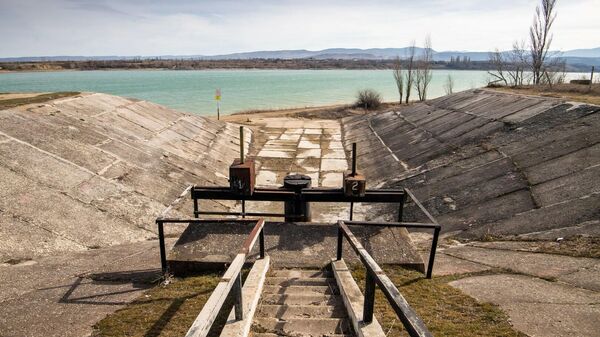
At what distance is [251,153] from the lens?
24.8 metres

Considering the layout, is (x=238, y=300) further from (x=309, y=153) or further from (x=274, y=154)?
(x=309, y=153)

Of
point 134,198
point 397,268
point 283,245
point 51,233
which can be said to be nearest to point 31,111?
point 134,198

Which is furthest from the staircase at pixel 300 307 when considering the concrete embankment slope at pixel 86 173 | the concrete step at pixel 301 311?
the concrete embankment slope at pixel 86 173

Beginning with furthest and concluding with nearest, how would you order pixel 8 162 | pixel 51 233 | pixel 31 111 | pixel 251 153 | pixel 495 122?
pixel 251 153, pixel 495 122, pixel 31 111, pixel 8 162, pixel 51 233

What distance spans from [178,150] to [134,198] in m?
7.44

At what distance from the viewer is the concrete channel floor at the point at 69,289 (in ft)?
16.2

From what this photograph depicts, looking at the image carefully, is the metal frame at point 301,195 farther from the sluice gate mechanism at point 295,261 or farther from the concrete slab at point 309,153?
the concrete slab at point 309,153

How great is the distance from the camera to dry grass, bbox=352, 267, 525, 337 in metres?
4.33

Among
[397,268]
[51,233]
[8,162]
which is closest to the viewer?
[397,268]

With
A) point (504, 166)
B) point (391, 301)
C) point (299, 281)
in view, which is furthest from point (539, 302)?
point (504, 166)

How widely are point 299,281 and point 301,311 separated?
4.06 ft

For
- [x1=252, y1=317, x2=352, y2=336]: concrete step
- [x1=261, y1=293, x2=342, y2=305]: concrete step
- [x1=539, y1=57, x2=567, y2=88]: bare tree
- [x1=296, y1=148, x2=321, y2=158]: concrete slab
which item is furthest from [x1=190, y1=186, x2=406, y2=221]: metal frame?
[x1=539, y1=57, x2=567, y2=88]: bare tree

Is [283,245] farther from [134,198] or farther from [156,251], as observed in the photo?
[134,198]

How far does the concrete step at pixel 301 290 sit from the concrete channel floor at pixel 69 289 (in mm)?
2052
